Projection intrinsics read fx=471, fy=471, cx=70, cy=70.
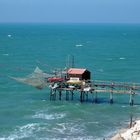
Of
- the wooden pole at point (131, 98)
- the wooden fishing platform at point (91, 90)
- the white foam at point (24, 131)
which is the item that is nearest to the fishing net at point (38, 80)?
the wooden fishing platform at point (91, 90)

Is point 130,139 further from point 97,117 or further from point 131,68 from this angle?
point 131,68

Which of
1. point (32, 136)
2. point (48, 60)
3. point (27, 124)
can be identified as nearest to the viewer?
point (32, 136)

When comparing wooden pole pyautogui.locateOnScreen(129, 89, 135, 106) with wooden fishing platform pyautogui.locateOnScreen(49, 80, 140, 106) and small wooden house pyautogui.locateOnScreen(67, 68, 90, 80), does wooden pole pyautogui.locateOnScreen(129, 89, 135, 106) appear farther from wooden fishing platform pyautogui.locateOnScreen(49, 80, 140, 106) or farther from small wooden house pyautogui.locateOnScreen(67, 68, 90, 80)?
small wooden house pyautogui.locateOnScreen(67, 68, 90, 80)

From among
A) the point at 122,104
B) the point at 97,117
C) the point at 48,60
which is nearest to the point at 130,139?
the point at 97,117

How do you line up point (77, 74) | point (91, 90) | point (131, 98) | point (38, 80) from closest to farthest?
point (91, 90), point (131, 98), point (77, 74), point (38, 80)

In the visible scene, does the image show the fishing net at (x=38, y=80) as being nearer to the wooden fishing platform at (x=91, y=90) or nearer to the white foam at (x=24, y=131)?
the wooden fishing platform at (x=91, y=90)

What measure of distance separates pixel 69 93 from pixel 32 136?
96.0 feet

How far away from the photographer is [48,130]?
233 feet

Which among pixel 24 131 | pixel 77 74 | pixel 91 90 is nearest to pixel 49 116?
pixel 24 131

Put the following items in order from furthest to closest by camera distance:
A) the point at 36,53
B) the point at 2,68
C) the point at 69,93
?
the point at 36,53 < the point at 2,68 < the point at 69,93

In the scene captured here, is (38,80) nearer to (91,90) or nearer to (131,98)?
(91,90)

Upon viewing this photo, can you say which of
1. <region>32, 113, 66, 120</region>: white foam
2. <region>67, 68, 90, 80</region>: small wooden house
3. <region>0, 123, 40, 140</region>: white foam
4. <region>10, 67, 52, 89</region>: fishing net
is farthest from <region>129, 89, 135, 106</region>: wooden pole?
<region>0, 123, 40, 140</region>: white foam

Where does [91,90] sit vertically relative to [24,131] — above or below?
above

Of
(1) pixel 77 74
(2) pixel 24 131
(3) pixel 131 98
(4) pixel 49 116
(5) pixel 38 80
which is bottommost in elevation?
(2) pixel 24 131
